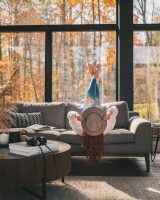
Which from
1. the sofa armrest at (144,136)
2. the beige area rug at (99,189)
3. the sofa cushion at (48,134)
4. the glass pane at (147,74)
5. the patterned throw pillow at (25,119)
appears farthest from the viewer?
the glass pane at (147,74)

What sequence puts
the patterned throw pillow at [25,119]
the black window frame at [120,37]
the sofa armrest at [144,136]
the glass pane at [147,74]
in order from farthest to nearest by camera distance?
1. the glass pane at [147,74]
2. the black window frame at [120,37]
3. the patterned throw pillow at [25,119]
4. the sofa armrest at [144,136]

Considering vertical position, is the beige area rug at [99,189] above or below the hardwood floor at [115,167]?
above

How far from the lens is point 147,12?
18.3ft

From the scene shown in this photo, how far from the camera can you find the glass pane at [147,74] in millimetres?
5562

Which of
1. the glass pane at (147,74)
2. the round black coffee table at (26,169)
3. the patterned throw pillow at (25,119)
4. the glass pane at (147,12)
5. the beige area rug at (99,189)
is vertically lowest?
the beige area rug at (99,189)

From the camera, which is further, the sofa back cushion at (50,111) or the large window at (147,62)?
the large window at (147,62)

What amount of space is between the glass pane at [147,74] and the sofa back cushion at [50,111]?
4.53 feet

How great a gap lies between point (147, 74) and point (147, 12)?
1.03 metres

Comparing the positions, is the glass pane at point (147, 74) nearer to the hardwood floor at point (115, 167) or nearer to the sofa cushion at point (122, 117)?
the sofa cushion at point (122, 117)

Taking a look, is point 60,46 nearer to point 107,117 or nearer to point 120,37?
point 120,37

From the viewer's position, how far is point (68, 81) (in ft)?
18.5

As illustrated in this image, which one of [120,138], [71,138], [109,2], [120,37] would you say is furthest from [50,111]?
[109,2]

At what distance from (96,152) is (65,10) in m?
2.72

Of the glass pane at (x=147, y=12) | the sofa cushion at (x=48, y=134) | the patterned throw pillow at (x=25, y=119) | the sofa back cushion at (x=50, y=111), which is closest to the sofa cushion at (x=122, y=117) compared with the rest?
the sofa back cushion at (x=50, y=111)
